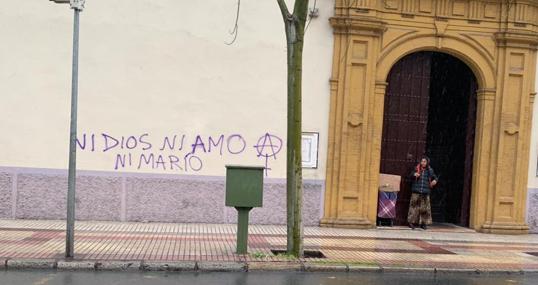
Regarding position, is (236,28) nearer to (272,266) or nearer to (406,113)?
(406,113)

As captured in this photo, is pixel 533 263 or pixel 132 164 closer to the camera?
pixel 533 263

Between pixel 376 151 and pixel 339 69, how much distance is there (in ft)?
6.01

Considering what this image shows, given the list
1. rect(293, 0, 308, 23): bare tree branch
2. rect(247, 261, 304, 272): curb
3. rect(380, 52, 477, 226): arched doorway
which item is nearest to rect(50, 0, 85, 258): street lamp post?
rect(247, 261, 304, 272): curb

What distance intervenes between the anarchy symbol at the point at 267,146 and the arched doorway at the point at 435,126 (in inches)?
92.4

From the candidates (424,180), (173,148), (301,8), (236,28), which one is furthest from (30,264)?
(424,180)

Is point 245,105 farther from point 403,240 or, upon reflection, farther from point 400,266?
point 400,266

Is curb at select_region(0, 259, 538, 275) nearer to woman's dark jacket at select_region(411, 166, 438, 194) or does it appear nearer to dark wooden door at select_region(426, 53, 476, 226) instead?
woman's dark jacket at select_region(411, 166, 438, 194)

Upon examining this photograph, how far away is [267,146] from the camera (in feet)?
37.7

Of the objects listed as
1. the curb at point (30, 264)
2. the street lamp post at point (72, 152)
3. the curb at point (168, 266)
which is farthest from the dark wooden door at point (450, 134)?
the curb at point (30, 264)

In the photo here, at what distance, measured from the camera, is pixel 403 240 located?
10641mm

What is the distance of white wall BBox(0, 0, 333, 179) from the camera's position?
10992mm

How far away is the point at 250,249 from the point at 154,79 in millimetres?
4218

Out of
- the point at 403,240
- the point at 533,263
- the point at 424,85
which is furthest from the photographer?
the point at 424,85

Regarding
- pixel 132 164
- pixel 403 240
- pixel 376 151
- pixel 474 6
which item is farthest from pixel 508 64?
pixel 132 164
